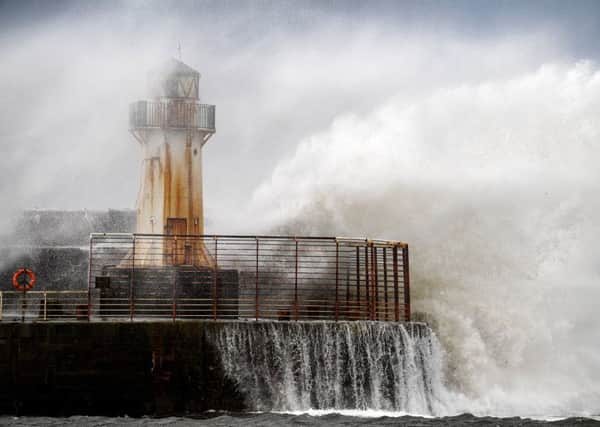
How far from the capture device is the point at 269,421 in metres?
23.9

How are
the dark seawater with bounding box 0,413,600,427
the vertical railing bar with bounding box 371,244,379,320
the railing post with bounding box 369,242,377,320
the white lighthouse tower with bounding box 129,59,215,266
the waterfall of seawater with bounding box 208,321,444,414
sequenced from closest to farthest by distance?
1. the dark seawater with bounding box 0,413,600,427
2. the waterfall of seawater with bounding box 208,321,444,414
3. the railing post with bounding box 369,242,377,320
4. the vertical railing bar with bounding box 371,244,379,320
5. the white lighthouse tower with bounding box 129,59,215,266

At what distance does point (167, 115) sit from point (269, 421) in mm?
12629

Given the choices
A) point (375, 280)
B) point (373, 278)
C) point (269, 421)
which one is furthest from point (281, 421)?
point (373, 278)

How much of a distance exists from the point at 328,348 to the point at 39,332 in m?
6.84

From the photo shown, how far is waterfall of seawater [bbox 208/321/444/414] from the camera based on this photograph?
26344mm

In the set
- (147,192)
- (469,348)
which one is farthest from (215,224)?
(469,348)

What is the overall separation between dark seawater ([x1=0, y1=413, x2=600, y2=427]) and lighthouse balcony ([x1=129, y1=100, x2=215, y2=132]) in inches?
434

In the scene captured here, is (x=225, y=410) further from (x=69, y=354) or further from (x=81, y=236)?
(x=81, y=236)

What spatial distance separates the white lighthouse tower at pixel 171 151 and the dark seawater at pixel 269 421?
9.03m

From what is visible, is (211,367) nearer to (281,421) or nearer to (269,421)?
(269,421)

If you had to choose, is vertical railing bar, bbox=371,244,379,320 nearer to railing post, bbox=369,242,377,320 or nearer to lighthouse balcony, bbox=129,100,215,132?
railing post, bbox=369,242,377,320

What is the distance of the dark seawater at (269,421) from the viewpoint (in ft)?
77.5

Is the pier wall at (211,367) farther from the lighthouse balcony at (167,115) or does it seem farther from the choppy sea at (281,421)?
the lighthouse balcony at (167,115)

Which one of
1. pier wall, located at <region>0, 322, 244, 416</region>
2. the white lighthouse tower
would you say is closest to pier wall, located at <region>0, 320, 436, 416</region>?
pier wall, located at <region>0, 322, 244, 416</region>
